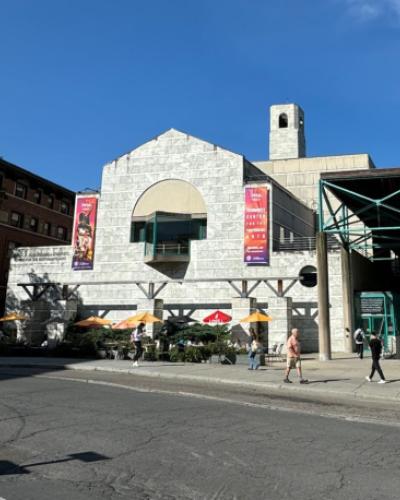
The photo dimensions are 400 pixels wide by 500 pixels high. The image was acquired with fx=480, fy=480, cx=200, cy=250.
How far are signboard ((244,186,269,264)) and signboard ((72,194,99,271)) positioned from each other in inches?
494

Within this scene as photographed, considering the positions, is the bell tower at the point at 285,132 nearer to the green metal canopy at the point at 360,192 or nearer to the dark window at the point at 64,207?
the dark window at the point at 64,207

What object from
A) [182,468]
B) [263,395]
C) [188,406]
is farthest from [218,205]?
[182,468]

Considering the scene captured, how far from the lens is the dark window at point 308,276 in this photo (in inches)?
1347

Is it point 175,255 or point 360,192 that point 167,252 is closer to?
point 175,255

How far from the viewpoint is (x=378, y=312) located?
36531mm

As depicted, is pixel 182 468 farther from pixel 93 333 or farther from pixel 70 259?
pixel 70 259

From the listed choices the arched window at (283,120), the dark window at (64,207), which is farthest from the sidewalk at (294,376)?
the arched window at (283,120)

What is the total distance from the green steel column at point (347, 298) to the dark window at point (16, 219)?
33176 mm

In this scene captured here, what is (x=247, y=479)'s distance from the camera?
5578mm

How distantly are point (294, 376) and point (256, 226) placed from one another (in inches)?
746

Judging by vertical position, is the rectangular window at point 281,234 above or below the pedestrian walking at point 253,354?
above

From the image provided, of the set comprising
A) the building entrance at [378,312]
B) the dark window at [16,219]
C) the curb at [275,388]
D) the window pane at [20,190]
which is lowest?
the curb at [275,388]

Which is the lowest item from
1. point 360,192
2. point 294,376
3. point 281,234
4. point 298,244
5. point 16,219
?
point 294,376

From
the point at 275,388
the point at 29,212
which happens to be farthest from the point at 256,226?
the point at 29,212
